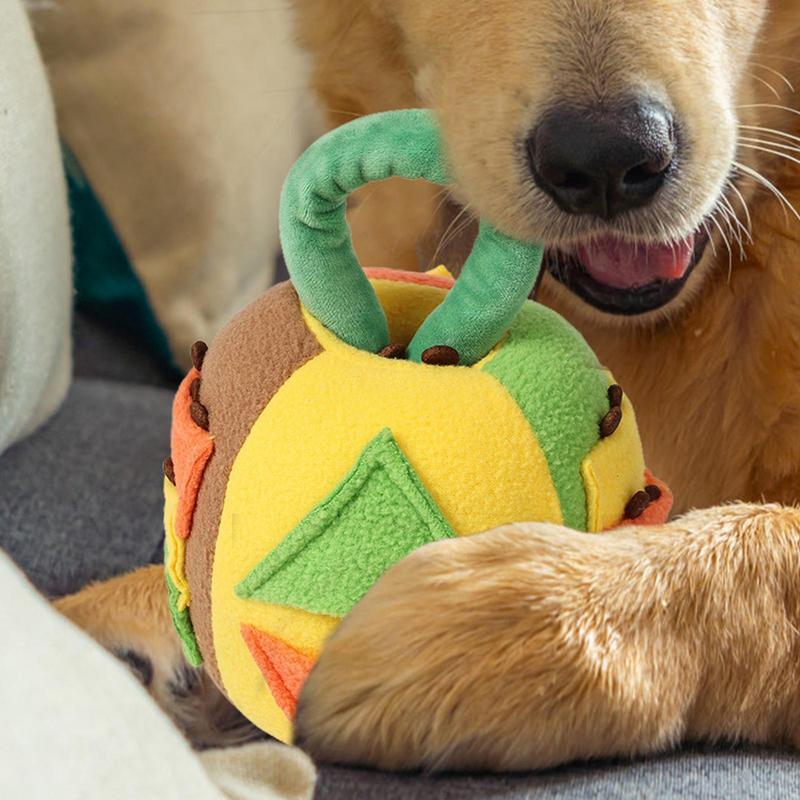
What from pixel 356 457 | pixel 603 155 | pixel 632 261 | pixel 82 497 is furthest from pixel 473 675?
pixel 82 497

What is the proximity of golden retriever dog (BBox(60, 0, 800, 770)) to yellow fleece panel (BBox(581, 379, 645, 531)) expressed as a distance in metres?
0.02

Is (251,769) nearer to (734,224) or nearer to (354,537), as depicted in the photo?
(354,537)

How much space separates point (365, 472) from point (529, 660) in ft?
0.47

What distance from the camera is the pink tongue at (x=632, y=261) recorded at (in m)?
1.04

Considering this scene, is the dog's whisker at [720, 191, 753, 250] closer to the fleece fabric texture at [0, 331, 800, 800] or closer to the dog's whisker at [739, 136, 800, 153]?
the dog's whisker at [739, 136, 800, 153]

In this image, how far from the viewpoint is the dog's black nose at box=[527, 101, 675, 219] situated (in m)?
A: 0.80

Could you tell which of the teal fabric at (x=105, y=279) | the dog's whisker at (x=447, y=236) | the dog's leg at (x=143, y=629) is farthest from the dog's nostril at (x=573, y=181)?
the teal fabric at (x=105, y=279)

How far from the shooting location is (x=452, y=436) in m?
0.65

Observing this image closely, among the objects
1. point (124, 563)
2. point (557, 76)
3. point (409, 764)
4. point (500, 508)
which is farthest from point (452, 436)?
point (124, 563)

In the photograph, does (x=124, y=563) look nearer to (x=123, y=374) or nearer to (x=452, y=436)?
(x=123, y=374)

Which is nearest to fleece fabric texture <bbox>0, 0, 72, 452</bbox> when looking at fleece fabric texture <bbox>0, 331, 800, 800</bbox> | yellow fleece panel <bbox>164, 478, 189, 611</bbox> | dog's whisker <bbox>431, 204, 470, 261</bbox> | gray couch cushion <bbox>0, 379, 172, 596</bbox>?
gray couch cushion <bbox>0, 379, 172, 596</bbox>

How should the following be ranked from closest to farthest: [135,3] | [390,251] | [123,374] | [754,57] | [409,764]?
[409,764], [754,57], [390,251], [135,3], [123,374]

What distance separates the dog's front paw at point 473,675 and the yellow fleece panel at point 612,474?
2.7 inches

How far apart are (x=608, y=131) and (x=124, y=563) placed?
0.89 meters
